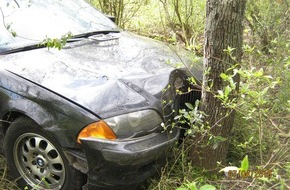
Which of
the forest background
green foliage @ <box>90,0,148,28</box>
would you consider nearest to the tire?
the forest background

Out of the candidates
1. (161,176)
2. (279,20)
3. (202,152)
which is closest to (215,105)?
(202,152)

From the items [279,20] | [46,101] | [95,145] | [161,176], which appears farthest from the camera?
[279,20]

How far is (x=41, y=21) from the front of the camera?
3291 millimetres

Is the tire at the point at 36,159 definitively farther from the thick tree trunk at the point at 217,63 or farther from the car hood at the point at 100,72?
the thick tree trunk at the point at 217,63

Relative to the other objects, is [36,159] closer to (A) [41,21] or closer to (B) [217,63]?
(A) [41,21]

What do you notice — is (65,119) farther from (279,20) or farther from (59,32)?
(279,20)

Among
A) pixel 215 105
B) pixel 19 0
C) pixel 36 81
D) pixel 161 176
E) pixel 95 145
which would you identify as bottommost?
pixel 161 176

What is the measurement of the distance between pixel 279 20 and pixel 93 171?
10.1ft

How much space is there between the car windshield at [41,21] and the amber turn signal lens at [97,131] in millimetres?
1042

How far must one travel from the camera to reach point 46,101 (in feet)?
7.97

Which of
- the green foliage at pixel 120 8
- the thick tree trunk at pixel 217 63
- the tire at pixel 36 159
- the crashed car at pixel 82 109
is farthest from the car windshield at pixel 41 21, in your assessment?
the green foliage at pixel 120 8

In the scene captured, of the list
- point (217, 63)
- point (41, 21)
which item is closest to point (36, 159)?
point (41, 21)

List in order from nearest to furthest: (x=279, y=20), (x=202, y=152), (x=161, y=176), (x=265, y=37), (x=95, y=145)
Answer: (x=95, y=145) → (x=161, y=176) → (x=202, y=152) → (x=279, y=20) → (x=265, y=37)

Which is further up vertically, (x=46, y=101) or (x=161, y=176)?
(x=46, y=101)
